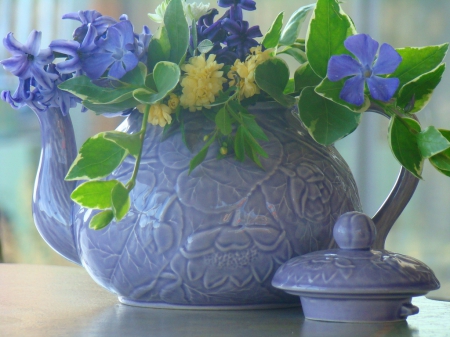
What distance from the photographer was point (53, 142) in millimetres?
554

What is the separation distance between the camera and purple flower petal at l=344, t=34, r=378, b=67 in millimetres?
439

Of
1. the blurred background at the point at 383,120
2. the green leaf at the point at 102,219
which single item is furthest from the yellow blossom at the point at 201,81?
the blurred background at the point at 383,120

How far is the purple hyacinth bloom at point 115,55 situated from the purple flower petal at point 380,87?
0.54ft

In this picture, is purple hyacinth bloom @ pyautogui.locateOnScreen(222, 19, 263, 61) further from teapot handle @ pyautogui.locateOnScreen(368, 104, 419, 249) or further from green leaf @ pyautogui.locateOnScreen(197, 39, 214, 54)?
teapot handle @ pyautogui.locateOnScreen(368, 104, 419, 249)

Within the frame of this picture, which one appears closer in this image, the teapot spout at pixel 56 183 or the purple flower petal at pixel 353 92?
the purple flower petal at pixel 353 92

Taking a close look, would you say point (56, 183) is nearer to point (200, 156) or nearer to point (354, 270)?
point (200, 156)

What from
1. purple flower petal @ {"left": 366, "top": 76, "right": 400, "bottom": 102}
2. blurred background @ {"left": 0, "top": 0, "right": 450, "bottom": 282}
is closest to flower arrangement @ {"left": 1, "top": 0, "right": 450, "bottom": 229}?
purple flower petal @ {"left": 366, "top": 76, "right": 400, "bottom": 102}

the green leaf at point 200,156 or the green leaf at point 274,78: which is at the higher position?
the green leaf at point 274,78

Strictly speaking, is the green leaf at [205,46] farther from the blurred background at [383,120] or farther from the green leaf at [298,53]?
the blurred background at [383,120]

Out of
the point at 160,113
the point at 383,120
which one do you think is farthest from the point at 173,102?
the point at 383,120

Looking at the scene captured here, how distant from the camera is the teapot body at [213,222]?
47 centimetres

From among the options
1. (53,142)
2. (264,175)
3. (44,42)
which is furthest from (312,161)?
(44,42)

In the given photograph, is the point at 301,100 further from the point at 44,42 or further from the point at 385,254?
the point at 44,42

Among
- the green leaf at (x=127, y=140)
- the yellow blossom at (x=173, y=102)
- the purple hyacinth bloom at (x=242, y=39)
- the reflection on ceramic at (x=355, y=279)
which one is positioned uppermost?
the purple hyacinth bloom at (x=242, y=39)
